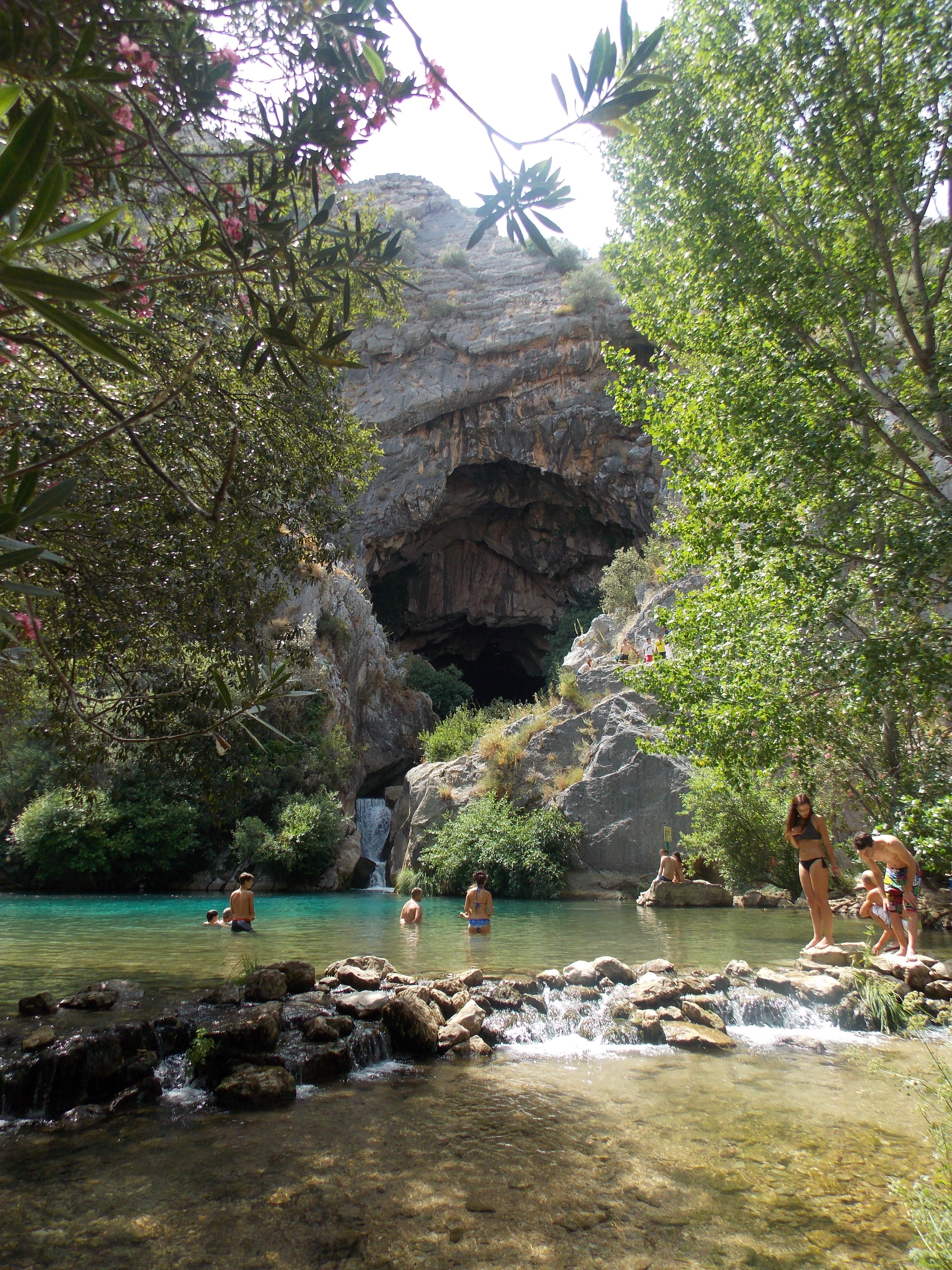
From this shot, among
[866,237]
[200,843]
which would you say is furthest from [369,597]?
→ [866,237]

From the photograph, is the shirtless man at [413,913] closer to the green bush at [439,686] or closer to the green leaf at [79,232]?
the green leaf at [79,232]

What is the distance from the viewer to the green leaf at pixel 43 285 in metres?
1.18

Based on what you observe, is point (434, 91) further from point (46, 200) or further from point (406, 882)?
point (406, 882)

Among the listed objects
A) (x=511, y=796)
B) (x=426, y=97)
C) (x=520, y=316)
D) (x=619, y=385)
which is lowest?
(x=511, y=796)

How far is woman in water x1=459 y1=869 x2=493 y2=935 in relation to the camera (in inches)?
397

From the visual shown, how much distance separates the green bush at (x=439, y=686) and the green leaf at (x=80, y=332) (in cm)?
2999

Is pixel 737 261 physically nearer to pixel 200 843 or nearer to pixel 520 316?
pixel 200 843

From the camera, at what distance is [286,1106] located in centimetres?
409

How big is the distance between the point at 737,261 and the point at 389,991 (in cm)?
797

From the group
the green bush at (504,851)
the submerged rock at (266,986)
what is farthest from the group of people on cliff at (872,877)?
the green bush at (504,851)

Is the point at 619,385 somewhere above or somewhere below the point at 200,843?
above

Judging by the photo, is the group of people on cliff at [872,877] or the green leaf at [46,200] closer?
the green leaf at [46,200]

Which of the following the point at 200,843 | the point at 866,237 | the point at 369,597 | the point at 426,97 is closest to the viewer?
the point at 426,97

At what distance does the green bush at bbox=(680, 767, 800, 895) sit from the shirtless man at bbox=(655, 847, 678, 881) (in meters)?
0.61
